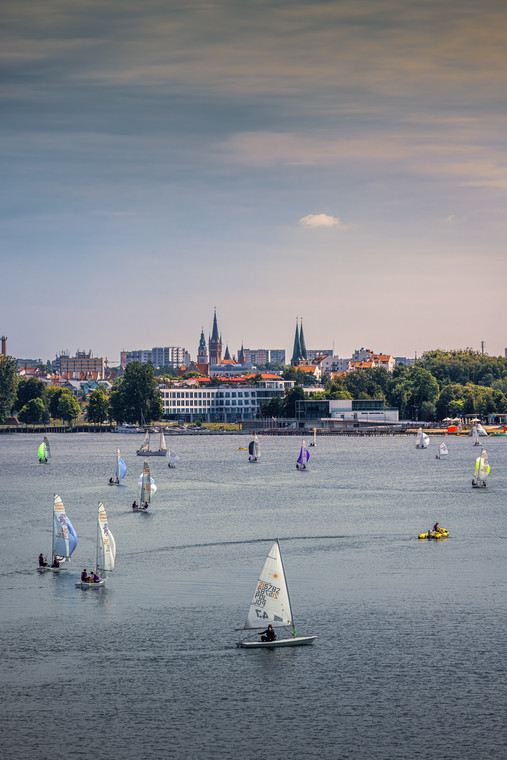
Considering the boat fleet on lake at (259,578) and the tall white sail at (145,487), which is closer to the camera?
the boat fleet on lake at (259,578)

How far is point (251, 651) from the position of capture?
2251 inches

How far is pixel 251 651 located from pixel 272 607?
Answer: 2609mm

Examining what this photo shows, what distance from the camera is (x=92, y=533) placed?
97438 mm

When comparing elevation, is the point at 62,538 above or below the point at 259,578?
below

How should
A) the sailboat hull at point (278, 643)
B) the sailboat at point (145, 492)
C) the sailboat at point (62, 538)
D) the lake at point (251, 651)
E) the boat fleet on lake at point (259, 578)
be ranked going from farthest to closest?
the sailboat at point (145, 492) → the sailboat at point (62, 538) → the sailboat hull at point (278, 643) → the boat fleet on lake at point (259, 578) → the lake at point (251, 651)

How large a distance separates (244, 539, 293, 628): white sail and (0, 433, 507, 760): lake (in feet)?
5.12

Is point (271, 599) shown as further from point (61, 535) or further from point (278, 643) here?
point (61, 535)

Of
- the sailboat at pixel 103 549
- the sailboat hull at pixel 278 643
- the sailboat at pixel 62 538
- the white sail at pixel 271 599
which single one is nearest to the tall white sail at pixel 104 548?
the sailboat at pixel 103 549

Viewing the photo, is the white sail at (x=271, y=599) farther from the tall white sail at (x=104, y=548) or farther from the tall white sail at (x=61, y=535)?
the tall white sail at (x=61, y=535)

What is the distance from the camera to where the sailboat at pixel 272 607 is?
186 feet

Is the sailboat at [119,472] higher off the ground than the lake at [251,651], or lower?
higher

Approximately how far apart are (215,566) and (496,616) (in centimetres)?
2400

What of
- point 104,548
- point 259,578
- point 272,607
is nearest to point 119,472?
point 104,548

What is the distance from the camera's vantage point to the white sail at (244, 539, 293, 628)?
56.4 meters
